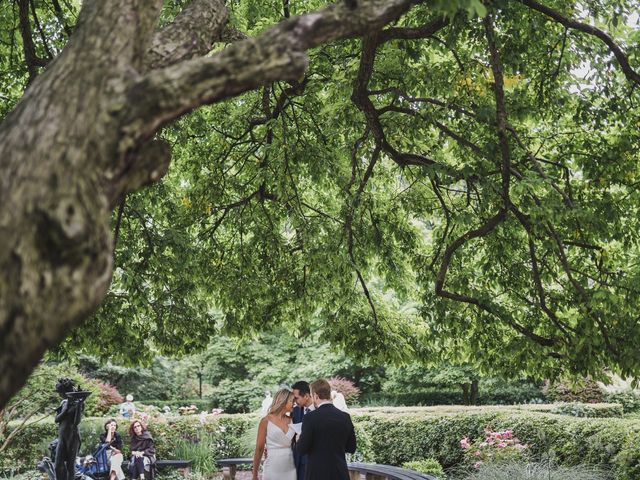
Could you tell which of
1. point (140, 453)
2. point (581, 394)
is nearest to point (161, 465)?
point (140, 453)

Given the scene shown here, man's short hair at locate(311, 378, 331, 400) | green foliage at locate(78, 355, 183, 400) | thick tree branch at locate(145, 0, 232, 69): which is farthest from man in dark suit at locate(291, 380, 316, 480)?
green foliage at locate(78, 355, 183, 400)

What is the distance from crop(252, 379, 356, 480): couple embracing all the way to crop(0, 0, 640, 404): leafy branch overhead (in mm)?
2159

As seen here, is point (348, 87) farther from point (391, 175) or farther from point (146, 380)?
point (146, 380)

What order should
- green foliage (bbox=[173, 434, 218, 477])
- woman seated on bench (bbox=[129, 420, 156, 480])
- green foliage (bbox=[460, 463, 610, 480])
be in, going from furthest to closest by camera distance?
1. green foliage (bbox=[173, 434, 218, 477])
2. woman seated on bench (bbox=[129, 420, 156, 480])
3. green foliage (bbox=[460, 463, 610, 480])

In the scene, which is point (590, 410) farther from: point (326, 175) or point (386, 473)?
point (326, 175)

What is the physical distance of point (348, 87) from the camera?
9.10 meters

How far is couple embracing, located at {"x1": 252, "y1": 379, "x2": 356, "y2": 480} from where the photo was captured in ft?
22.7

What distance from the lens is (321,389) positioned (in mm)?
7023

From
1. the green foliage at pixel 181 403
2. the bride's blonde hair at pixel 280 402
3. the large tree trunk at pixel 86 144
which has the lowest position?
the green foliage at pixel 181 403

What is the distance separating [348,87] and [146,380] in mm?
30860

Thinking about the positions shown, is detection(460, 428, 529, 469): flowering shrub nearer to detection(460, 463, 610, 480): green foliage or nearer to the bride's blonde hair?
detection(460, 463, 610, 480): green foliage

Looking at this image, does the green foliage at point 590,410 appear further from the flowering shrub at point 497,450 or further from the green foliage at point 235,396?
the green foliage at point 235,396

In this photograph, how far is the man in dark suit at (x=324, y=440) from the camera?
691 cm

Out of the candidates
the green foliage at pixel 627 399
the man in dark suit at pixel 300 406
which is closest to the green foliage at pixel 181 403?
the green foliage at pixel 627 399
